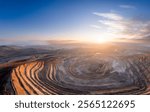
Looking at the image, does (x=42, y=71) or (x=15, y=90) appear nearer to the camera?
(x=15, y=90)

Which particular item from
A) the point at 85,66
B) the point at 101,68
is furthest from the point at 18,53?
the point at 101,68

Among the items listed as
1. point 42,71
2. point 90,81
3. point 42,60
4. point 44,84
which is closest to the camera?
point 44,84

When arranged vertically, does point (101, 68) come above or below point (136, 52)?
below

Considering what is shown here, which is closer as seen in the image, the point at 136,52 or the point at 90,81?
the point at 90,81

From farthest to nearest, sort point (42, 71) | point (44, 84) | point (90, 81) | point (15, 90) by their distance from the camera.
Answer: point (42, 71)
point (90, 81)
point (44, 84)
point (15, 90)

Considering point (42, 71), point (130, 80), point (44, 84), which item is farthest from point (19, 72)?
point (130, 80)

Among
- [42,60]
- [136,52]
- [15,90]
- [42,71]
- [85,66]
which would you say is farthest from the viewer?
[136,52]

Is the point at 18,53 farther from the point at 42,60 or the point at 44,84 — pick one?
the point at 44,84

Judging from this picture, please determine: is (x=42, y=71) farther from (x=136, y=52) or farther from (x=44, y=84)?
(x=136, y=52)

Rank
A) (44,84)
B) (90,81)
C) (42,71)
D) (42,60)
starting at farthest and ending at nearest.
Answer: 1. (42,60)
2. (42,71)
3. (90,81)
4. (44,84)
